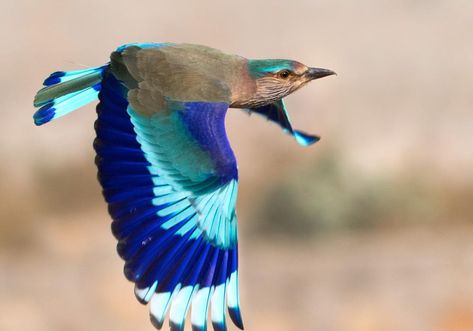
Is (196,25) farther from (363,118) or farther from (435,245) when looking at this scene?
(435,245)

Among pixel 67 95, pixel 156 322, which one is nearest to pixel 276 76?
pixel 67 95

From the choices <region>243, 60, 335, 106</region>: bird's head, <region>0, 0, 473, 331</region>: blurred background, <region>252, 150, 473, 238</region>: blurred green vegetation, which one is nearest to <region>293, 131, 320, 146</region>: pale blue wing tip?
<region>243, 60, 335, 106</region>: bird's head

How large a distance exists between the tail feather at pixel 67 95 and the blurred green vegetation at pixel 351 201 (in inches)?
172

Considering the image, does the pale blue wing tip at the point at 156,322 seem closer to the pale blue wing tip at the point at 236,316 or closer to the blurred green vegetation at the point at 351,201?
the pale blue wing tip at the point at 236,316

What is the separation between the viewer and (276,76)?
6152 mm

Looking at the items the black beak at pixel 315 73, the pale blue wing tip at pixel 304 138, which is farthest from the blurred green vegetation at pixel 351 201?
the black beak at pixel 315 73

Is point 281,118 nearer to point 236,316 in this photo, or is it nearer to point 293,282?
point 236,316

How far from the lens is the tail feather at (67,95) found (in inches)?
240

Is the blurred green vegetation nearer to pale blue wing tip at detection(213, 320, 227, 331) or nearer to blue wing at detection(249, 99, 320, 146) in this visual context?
blue wing at detection(249, 99, 320, 146)

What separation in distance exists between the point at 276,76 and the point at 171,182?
2.71 feet

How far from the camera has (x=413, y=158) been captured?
34.6ft

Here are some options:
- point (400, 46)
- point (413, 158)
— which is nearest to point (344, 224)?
point (413, 158)

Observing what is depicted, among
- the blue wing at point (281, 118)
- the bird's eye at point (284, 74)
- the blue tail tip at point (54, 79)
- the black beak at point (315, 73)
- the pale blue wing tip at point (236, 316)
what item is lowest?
the pale blue wing tip at point (236, 316)

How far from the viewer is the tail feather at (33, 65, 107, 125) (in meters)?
6.09
